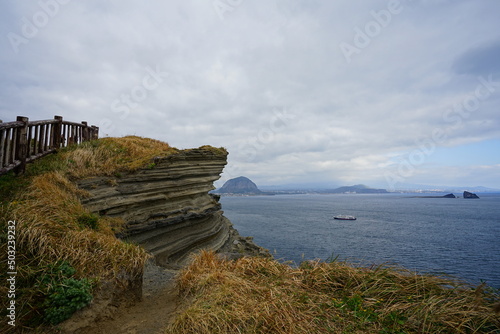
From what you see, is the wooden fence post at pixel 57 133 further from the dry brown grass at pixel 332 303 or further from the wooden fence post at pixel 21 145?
the dry brown grass at pixel 332 303

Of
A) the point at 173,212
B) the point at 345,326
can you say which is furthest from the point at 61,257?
the point at 173,212

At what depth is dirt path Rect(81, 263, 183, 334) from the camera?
4668 mm

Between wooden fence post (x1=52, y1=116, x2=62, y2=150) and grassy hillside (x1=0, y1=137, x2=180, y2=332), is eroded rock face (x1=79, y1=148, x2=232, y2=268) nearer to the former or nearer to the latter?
grassy hillside (x1=0, y1=137, x2=180, y2=332)

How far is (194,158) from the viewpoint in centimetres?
1363

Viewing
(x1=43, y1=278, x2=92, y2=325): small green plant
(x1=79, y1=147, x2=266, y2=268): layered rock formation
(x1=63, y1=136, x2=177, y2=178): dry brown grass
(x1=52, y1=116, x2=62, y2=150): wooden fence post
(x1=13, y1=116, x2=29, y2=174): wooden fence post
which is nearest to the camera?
(x1=43, y1=278, x2=92, y2=325): small green plant

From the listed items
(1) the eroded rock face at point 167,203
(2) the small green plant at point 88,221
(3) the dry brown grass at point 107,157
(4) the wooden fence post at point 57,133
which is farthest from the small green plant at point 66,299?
(4) the wooden fence post at point 57,133

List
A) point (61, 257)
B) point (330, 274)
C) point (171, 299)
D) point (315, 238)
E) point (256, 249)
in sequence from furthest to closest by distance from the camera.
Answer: point (315, 238) → point (256, 249) → point (171, 299) → point (330, 274) → point (61, 257)

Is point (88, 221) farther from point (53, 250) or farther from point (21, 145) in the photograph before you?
point (21, 145)

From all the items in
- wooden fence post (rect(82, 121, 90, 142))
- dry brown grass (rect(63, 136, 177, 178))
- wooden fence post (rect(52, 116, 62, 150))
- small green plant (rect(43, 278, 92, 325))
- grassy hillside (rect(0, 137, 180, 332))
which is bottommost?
small green plant (rect(43, 278, 92, 325))

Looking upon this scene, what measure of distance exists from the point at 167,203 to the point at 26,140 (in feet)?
18.6

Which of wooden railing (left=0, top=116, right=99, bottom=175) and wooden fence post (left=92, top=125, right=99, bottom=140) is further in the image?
wooden fence post (left=92, top=125, right=99, bottom=140)

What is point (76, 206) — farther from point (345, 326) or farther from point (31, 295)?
point (345, 326)

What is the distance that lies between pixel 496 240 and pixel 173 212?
56401mm

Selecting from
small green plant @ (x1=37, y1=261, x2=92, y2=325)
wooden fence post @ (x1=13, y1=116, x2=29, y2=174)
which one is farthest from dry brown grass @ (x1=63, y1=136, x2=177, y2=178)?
small green plant @ (x1=37, y1=261, x2=92, y2=325)
